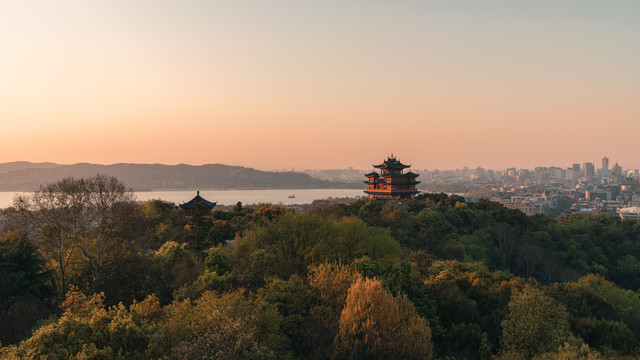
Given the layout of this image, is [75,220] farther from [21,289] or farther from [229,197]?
[229,197]

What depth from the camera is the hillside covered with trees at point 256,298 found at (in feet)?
35.4

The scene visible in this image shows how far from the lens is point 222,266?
54.6 ft

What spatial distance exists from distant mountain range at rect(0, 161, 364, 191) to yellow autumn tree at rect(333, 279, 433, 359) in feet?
457

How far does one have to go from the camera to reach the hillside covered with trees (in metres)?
10.8

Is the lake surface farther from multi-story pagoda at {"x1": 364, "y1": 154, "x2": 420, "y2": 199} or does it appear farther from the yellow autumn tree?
the yellow autumn tree

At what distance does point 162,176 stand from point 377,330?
6872 inches

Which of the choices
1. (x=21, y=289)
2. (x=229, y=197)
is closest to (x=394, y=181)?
(x=21, y=289)

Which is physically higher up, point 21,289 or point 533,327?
point 21,289

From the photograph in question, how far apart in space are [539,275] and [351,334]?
104 feet

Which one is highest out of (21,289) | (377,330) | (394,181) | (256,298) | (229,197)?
(394,181)

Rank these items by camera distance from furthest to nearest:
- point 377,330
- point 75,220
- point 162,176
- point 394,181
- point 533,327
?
point 162,176 → point 394,181 → point 75,220 → point 533,327 → point 377,330

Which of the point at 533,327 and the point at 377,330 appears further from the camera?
the point at 533,327

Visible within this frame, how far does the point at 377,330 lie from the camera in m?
11.7

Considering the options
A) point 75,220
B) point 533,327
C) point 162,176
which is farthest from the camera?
point 162,176
